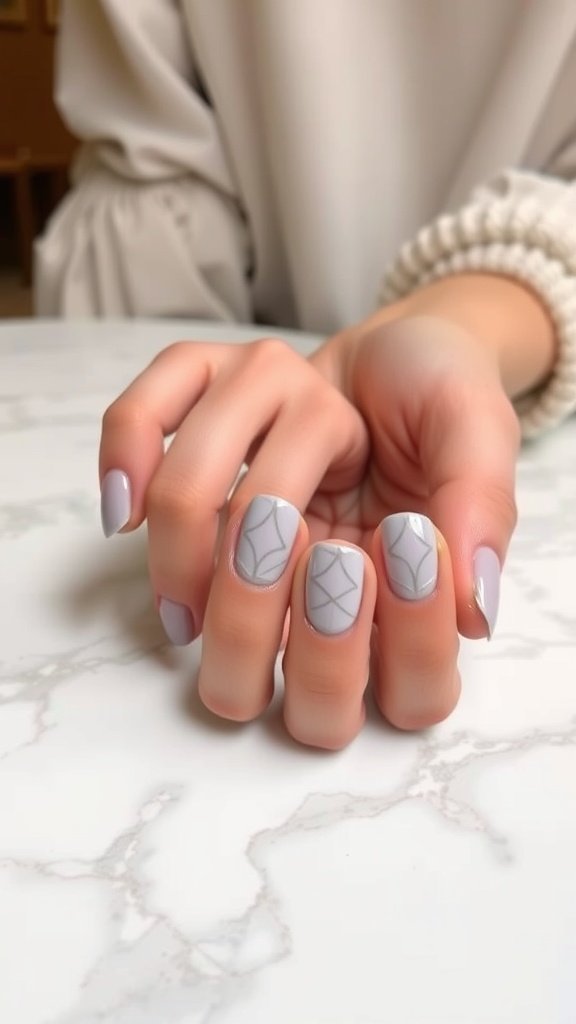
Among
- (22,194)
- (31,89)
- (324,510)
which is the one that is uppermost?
(324,510)

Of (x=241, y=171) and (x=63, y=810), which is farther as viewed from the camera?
(x=241, y=171)

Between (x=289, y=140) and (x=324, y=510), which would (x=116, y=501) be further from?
(x=289, y=140)

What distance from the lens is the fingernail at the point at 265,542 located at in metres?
0.25

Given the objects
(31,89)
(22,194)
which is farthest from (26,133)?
(22,194)

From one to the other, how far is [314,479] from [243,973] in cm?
15

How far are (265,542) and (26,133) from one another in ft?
10.7

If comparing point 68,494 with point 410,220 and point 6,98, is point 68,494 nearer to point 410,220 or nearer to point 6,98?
point 410,220

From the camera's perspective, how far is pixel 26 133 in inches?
123

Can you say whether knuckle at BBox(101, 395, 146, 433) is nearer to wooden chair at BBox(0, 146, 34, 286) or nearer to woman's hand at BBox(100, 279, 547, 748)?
woman's hand at BBox(100, 279, 547, 748)

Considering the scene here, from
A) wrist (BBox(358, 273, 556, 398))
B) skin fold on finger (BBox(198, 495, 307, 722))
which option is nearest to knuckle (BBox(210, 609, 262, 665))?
skin fold on finger (BBox(198, 495, 307, 722))

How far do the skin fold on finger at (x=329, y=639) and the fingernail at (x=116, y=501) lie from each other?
0.23 ft

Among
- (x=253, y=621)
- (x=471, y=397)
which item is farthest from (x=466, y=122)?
(x=253, y=621)

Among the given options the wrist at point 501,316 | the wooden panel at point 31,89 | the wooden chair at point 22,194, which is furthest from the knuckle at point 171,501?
Result: the wooden panel at point 31,89

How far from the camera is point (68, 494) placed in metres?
0.41
